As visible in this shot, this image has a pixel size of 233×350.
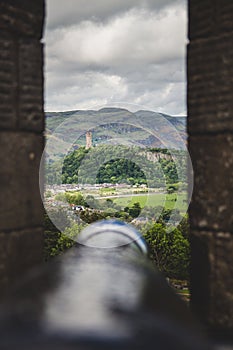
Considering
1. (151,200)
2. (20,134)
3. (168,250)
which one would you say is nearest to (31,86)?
(20,134)

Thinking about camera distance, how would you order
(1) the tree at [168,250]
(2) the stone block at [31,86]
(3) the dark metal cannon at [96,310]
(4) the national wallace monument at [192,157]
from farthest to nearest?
(1) the tree at [168,250] < (2) the stone block at [31,86] < (4) the national wallace monument at [192,157] < (3) the dark metal cannon at [96,310]

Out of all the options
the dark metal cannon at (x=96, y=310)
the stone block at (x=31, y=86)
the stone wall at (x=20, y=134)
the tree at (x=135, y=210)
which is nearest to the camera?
the dark metal cannon at (x=96, y=310)

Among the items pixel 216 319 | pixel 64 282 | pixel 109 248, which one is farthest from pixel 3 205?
pixel 216 319

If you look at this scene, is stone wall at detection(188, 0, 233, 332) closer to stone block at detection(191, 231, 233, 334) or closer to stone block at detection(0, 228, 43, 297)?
stone block at detection(191, 231, 233, 334)

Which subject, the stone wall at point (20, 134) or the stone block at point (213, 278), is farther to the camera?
the stone wall at point (20, 134)

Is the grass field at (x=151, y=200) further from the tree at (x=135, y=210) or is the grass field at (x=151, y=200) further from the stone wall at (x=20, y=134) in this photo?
the stone wall at (x=20, y=134)

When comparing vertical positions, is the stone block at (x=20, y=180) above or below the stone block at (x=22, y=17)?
below

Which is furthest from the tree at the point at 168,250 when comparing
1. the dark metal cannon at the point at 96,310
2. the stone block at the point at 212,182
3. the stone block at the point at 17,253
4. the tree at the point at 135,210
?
the dark metal cannon at the point at 96,310

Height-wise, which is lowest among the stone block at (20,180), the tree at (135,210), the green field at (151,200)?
the tree at (135,210)
